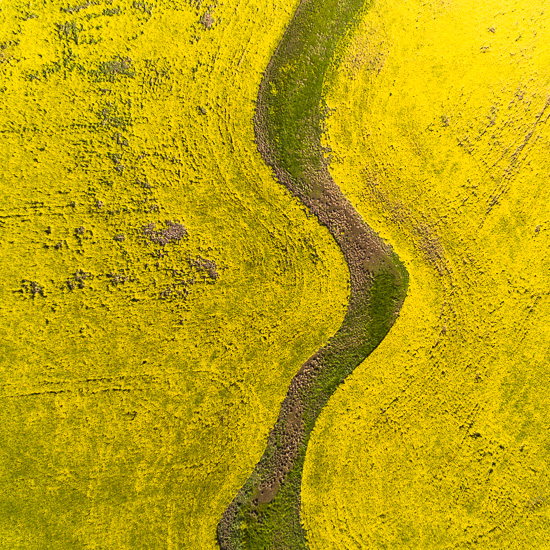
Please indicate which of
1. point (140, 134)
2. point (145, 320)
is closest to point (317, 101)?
point (140, 134)

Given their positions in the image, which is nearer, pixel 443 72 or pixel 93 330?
pixel 93 330

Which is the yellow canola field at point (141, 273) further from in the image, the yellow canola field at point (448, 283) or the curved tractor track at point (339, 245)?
the yellow canola field at point (448, 283)

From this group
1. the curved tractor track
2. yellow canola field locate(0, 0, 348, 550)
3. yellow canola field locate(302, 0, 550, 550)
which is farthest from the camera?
yellow canola field locate(302, 0, 550, 550)

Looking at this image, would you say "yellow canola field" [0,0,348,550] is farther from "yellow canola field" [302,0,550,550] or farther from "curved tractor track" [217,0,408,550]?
"yellow canola field" [302,0,550,550]

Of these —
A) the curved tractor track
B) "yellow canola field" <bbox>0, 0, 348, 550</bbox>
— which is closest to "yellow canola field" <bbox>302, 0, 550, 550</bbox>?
the curved tractor track

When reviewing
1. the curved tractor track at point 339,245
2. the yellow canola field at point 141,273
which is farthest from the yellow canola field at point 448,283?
the yellow canola field at point 141,273

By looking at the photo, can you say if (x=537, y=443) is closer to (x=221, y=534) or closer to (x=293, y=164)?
(x=221, y=534)
